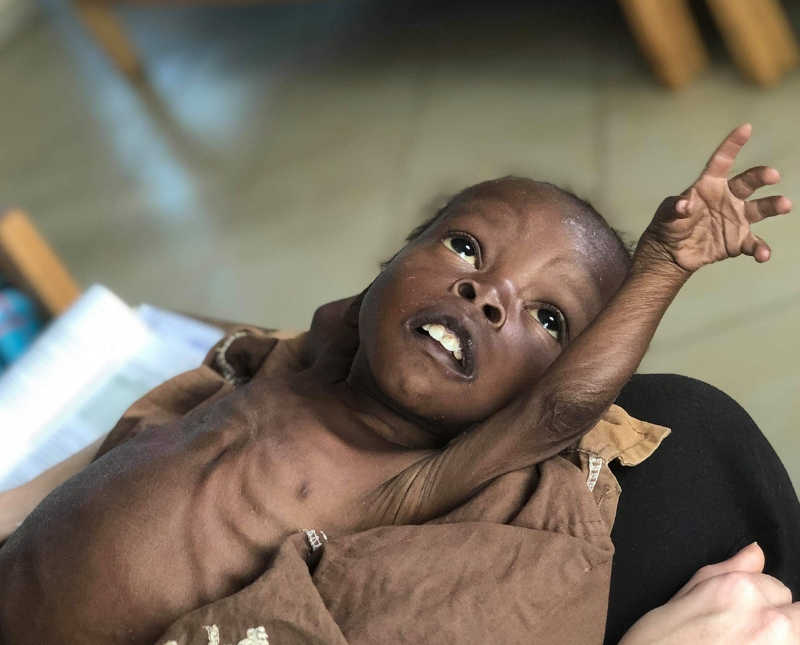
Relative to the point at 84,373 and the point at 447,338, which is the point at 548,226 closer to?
the point at 447,338

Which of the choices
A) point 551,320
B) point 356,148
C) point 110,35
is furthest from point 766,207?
point 110,35

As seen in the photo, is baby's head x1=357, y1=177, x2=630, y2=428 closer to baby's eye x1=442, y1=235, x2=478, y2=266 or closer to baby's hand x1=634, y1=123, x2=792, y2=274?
baby's eye x1=442, y1=235, x2=478, y2=266

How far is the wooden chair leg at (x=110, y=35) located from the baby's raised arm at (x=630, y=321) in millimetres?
2515

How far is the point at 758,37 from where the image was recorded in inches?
87.0

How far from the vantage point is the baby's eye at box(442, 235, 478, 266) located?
37.9 inches

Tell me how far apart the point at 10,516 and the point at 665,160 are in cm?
155

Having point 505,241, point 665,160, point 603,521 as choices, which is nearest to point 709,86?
point 665,160

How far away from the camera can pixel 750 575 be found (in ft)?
2.86

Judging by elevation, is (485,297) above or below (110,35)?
below

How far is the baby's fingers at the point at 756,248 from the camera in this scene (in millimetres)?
786

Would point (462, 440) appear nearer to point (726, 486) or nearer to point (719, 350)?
point (726, 486)

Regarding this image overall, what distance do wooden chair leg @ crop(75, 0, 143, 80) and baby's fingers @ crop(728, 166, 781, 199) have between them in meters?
2.57

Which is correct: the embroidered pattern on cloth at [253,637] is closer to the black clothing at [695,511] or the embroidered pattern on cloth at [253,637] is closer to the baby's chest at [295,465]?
the baby's chest at [295,465]

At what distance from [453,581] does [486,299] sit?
0.25 m
